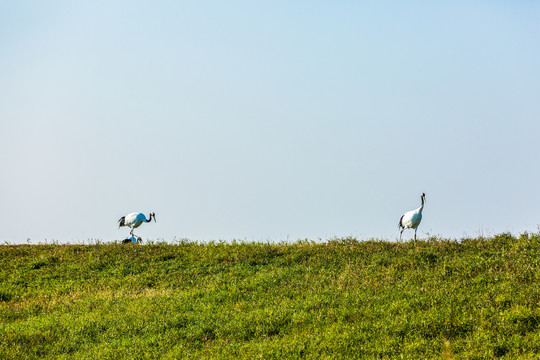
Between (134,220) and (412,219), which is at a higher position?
(134,220)

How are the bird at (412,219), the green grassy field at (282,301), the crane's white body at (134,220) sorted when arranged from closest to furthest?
the green grassy field at (282,301)
the bird at (412,219)
the crane's white body at (134,220)

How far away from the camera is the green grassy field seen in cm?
1337

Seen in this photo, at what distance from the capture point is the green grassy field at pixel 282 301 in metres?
13.4

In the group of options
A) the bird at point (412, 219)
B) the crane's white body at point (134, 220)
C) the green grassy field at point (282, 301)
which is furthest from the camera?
the crane's white body at point (134, 220)

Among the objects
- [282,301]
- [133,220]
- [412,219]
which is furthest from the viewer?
[133,220]

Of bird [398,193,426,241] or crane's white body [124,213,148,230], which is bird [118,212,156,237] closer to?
crane's white body [124,213,148,230]

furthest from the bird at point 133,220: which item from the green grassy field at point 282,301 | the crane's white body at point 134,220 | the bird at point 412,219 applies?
the bird at point 412,219

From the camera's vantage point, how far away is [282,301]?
1695 cm

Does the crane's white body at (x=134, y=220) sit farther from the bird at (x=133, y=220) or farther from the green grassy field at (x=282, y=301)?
the green grassy field at (x=282, y=301)

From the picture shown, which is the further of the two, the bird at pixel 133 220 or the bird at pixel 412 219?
the bird at pixel 133 220

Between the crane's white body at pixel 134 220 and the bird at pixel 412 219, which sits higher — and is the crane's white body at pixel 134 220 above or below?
above

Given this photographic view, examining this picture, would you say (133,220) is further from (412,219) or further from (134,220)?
(412,219)

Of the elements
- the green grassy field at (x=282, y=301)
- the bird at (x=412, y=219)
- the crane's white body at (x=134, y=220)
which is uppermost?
the crane's white body at (x=134, y=220)

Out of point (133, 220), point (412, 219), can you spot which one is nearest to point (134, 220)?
point (133, 220)
